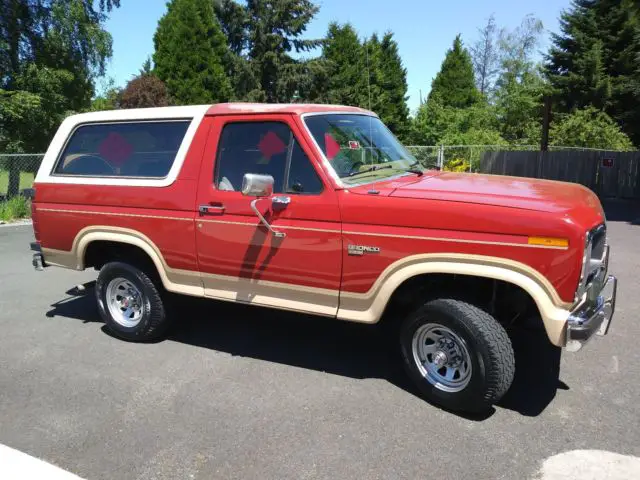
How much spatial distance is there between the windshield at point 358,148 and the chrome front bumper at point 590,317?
174 cm

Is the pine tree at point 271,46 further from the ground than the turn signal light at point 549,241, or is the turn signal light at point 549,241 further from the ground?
the pine tree at point 271,46

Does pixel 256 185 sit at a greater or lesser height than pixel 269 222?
greater

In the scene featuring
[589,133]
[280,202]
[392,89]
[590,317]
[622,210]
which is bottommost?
[622,210]

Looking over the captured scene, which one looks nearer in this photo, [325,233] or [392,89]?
[325,233]

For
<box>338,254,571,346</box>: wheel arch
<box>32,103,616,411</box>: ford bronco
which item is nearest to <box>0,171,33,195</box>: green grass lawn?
<box>32,103,616,411</box>: ford bronco

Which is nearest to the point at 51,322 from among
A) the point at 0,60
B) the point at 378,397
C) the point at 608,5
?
the point at 378,397

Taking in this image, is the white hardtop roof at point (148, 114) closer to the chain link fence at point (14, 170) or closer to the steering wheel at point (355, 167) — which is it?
the steering wheel at point (355, 167)

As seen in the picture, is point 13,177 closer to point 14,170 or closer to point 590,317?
point 14,170

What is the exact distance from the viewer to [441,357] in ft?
12.8


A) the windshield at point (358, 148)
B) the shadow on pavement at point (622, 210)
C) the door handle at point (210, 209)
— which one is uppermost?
the windshield at point (358, 148)

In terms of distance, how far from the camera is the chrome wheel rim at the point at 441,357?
12.4ft

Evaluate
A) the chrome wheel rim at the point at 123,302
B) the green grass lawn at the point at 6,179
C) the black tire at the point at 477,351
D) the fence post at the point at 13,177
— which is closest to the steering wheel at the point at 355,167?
the black tire at the point at 477,351

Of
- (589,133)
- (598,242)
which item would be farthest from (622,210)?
(598,242)

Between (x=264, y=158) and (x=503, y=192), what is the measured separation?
72.7 inches
